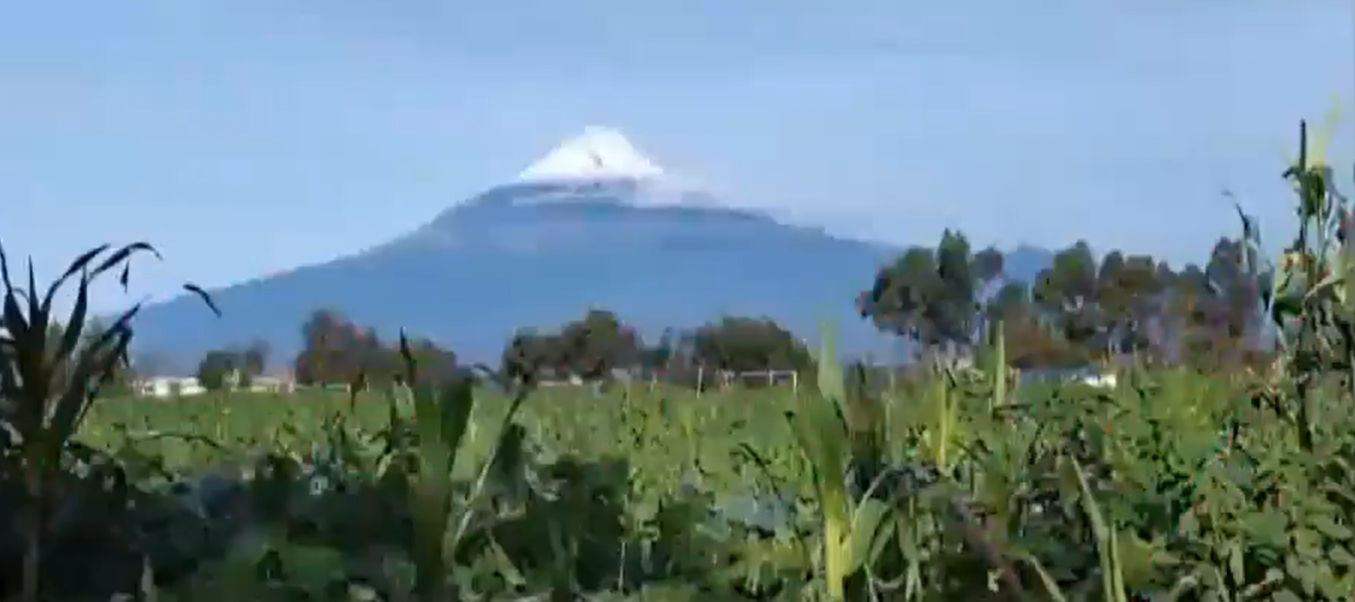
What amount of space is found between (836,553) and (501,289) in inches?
1464

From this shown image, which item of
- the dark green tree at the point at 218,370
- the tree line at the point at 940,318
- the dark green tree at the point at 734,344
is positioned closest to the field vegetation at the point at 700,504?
the tree line at the point at 940,318

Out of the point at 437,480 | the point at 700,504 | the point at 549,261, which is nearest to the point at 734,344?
the point at 549,261

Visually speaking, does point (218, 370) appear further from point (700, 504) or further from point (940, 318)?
point (700, 504)

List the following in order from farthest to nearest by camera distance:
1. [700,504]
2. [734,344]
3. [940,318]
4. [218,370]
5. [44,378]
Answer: [734,344] < [218,370] < [940,318] < [700,504] < [44,378]

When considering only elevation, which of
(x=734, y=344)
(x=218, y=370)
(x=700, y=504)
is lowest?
(x=734, y=344)

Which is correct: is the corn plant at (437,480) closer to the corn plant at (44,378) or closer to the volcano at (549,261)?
the corn plant at (44,378)

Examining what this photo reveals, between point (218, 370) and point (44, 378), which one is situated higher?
point (44, 378)

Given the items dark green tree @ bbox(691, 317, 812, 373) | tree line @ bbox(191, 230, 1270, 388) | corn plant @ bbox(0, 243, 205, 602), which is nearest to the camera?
corn plant @ bbox(0, 243, 205, 602)

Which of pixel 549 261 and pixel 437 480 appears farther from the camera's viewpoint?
pixel 549 261

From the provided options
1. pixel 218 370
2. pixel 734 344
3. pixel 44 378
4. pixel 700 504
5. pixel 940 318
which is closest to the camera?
pixel 44 378

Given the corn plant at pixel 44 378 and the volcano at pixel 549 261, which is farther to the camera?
the volcano at pixel 549 261

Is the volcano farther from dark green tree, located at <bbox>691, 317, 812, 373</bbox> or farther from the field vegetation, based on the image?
the field vegetation

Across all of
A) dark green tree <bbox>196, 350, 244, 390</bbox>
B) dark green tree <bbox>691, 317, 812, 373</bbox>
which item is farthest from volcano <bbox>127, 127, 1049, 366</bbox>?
dark green tree <bbox>196, 350, 244, 390</bbox>

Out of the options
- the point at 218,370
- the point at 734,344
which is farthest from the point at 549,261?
the point at 218,370
